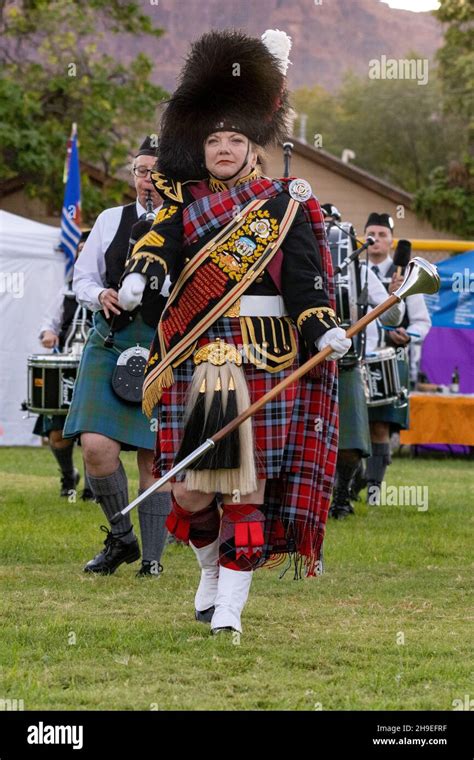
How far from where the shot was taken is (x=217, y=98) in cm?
549

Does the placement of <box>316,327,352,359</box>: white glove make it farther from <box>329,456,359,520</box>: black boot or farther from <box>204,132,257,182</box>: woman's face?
<box>329,456,359,520</box>: black boot

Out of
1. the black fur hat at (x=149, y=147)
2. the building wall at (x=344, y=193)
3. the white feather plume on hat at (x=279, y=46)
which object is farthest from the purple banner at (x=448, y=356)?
the building wall at (x=344, y=193)

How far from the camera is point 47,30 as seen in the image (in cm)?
2586

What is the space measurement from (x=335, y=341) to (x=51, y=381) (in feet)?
14.0

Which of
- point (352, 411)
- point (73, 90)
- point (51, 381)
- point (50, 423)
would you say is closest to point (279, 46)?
point (352, 411)

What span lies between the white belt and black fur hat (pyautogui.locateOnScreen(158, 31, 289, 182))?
54 cm

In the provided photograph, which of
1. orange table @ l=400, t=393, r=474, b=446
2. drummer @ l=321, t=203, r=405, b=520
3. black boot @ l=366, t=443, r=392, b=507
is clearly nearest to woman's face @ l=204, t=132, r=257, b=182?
drummer @ l=321, t=203, r=405, b=520

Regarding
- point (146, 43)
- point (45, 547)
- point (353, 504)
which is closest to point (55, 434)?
point (353, 504)

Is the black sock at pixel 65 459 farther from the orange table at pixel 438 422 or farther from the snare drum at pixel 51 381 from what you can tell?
the orange table at pixel 438 422

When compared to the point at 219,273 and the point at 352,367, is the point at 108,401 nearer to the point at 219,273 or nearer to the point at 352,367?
the point at 219,273

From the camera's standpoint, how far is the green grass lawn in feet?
14.5
